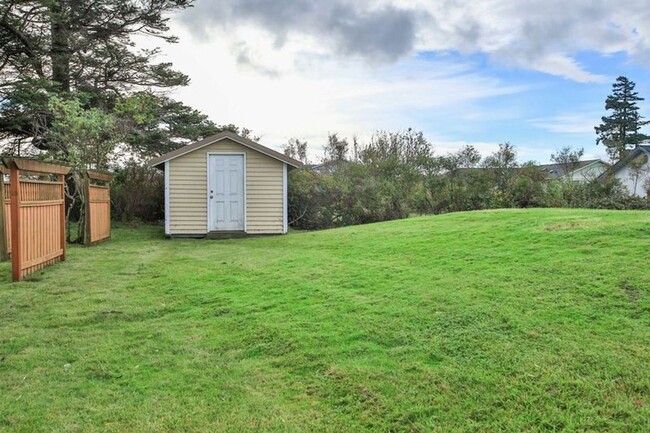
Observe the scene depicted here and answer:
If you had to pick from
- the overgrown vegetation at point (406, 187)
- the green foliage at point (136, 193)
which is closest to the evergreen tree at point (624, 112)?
the overgrown vegetation at point (406, 187)

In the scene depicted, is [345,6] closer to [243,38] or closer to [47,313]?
[243,38]

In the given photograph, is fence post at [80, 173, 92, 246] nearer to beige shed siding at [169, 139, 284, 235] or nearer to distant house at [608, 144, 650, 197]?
beige shed siding at [169, 139, 284, 235]

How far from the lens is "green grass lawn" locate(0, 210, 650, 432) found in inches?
96.8

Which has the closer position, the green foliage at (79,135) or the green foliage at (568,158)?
the green foliage at (79,135)

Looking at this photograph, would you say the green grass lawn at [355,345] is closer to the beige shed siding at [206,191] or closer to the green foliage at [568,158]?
the beige shed siding at [206,191]

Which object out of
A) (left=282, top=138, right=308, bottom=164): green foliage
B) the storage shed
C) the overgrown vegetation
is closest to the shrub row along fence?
the storage shed

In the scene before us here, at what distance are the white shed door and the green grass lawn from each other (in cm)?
669

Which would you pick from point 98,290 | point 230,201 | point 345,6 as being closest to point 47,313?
point 98,290

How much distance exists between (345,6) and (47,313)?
9646mm

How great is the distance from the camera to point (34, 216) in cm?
692

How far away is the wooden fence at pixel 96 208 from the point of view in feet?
34.0

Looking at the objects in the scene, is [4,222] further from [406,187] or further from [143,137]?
[406,187]

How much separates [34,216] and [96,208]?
4.11 metres

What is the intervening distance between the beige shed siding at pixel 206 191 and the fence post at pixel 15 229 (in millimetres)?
6466
